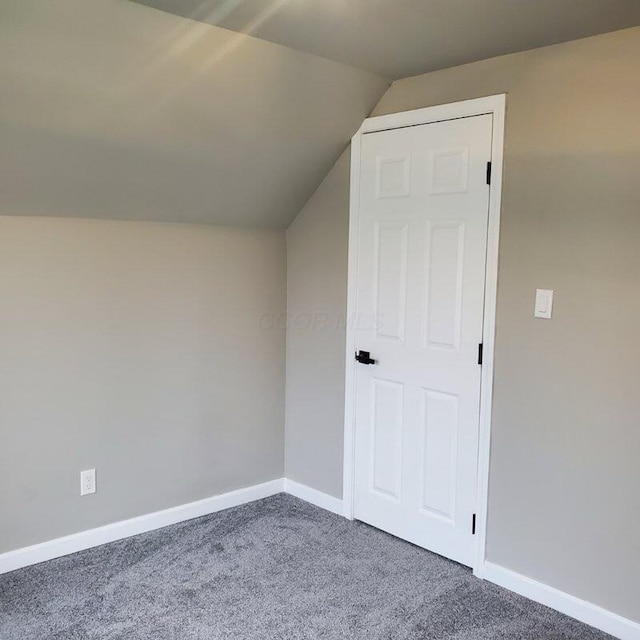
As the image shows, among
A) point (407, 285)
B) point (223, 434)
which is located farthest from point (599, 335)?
point (223, 434)

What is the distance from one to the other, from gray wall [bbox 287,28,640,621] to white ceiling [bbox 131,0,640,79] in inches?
5.3

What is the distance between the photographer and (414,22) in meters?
2.08

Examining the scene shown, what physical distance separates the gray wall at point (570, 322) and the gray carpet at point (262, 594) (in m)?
0.29

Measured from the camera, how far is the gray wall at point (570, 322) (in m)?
2.15

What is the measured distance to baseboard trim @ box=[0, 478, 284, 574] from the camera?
2617 millimetres

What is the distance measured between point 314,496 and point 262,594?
36.8 inches

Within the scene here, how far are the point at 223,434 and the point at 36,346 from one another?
3.59ft

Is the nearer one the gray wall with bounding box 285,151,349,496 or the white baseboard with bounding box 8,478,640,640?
the white baseboard with bounding box 8,478,640,640

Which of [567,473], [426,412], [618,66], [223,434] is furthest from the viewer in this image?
[223,434]

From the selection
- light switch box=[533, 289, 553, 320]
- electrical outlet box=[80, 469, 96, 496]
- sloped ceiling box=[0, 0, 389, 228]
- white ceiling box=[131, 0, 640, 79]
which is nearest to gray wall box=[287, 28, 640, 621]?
light switch box=[533, 289, 553, 320]

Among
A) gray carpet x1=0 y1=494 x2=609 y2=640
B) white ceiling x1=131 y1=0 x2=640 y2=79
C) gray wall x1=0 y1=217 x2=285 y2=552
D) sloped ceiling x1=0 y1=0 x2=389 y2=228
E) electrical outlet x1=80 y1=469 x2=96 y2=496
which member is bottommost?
Answer: gray carpet x1=0 y1=494 x2=609 y2=640

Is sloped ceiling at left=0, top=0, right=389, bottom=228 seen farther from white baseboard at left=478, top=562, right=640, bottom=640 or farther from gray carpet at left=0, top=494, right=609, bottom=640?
white baseboard at left=478, top=562, right=640, bottom=640

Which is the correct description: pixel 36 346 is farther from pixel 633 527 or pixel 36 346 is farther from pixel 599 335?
pixel 633 527

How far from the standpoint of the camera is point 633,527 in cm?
218
